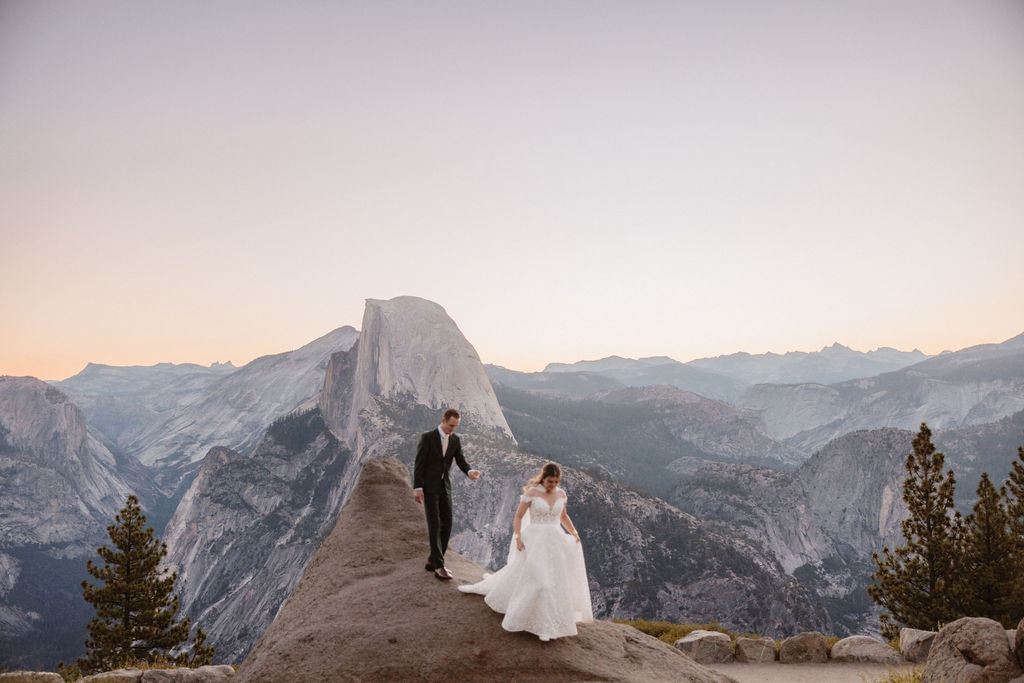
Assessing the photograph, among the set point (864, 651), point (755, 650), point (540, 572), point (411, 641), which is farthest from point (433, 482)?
point (864, 651)

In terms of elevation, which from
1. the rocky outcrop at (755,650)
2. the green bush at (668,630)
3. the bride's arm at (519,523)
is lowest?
the green bush at (668,630)

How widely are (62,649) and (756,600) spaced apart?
692ft

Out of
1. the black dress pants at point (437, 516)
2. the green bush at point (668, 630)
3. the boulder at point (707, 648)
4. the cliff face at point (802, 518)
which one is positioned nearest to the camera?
the black dress pants at point (437, 516)

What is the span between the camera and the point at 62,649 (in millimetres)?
189750

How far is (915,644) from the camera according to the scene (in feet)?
59.9

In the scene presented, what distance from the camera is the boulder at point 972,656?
40.6 ft

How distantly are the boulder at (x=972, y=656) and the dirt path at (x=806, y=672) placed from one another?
14.1ft

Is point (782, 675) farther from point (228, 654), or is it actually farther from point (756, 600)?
point (228, 654)

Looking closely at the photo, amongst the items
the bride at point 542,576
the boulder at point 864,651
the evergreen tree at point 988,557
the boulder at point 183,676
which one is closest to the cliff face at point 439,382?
the evergreen tree at point 988,557

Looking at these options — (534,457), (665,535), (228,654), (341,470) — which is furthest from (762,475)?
(228,654)

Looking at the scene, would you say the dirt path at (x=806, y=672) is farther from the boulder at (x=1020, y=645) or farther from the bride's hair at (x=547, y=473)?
the bride's hair at (x=547, y=473)

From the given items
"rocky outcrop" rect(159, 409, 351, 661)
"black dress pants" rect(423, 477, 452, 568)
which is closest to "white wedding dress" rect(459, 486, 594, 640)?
"black dress pants" rect(423, 477, 452, 568)

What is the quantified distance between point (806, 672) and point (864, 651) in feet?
7.70

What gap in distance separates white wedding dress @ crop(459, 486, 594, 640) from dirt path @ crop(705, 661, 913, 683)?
9002 millimetres
